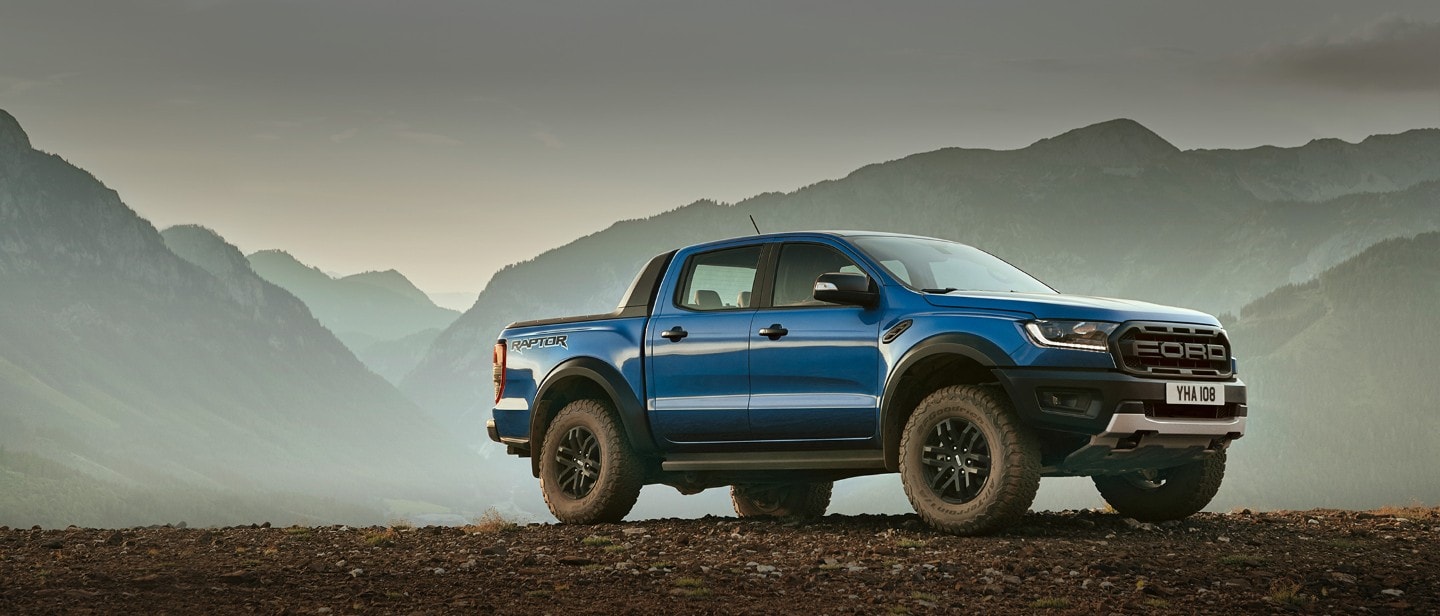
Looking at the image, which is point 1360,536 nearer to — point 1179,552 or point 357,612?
point 1179,552

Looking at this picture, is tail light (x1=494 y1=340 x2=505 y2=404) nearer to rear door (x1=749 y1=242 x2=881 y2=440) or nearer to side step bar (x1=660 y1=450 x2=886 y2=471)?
side step bar (x1=660 y1=450 x2=886 y2=471)

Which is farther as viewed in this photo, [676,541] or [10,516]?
[10,516]

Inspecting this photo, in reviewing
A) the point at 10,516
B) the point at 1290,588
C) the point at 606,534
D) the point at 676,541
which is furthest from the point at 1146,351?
the point at 10,516

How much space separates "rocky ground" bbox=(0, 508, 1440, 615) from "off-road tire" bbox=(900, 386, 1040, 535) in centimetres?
23

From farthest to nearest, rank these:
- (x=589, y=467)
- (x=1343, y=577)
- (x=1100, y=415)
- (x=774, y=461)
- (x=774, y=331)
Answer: (x=589, y=467), (x=774, y=461), (x=774, y=331), (x=1100, y=415), (x=1343, y=577)

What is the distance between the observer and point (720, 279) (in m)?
11.0

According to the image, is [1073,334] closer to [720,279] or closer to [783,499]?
[720,279]

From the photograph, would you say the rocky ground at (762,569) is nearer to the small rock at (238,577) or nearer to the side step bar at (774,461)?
the small rock at (238,577)

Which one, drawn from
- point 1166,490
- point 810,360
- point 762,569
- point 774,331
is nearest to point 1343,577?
point 1166,490

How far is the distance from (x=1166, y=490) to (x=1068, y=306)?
8.53 ft

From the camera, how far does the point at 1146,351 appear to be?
29.7 ft

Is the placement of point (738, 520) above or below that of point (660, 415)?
below

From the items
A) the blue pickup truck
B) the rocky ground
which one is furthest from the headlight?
the rocky ground

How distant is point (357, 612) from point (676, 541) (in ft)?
10.5
